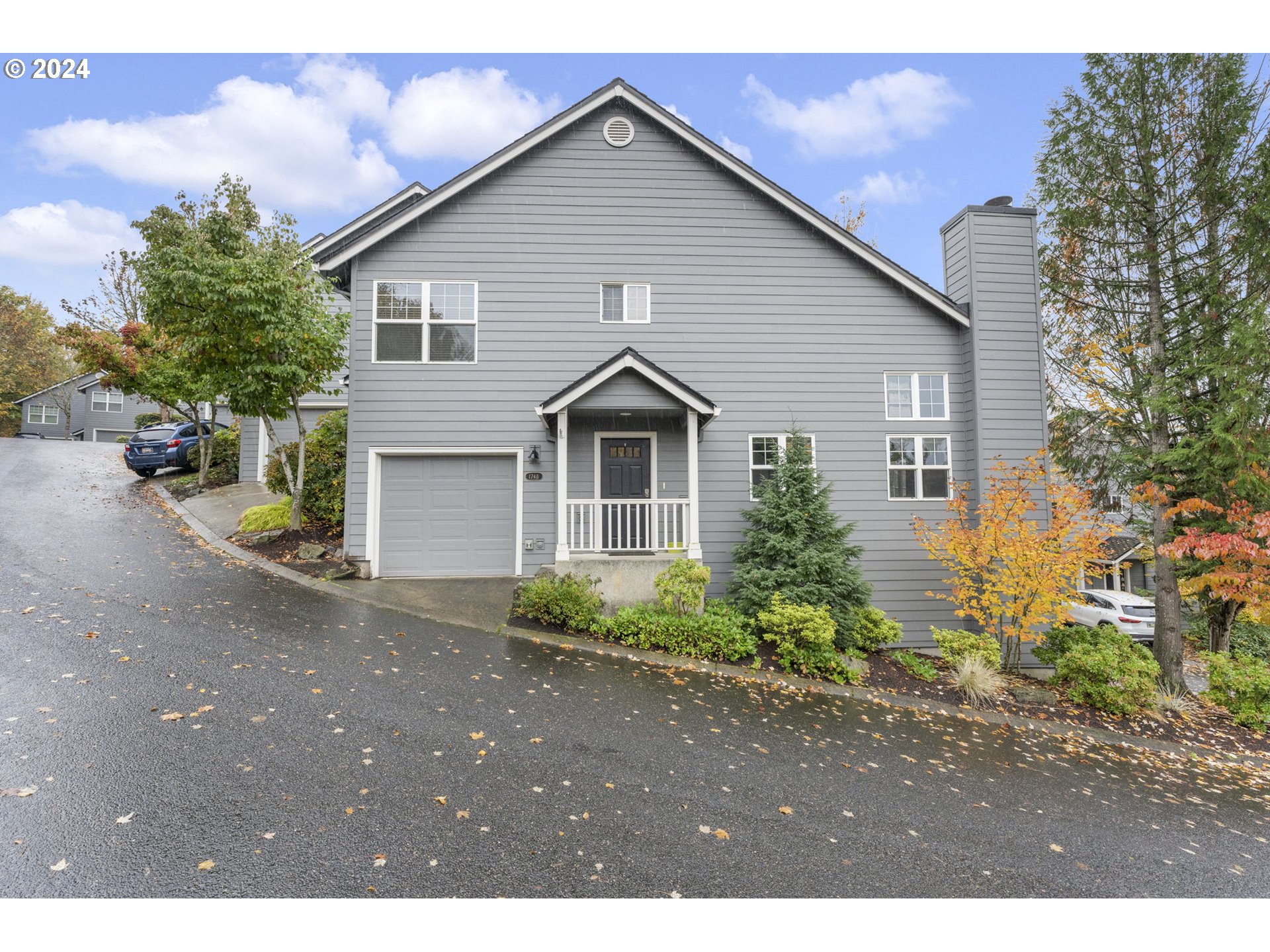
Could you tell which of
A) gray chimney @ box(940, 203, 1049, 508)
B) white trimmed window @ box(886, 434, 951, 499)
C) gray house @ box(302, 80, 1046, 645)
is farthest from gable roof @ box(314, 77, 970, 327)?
white trimmed window @ box(886, 434, 951, 499)

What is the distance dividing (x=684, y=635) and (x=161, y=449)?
17639mm

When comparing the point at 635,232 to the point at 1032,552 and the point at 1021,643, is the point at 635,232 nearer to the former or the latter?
the point at 1032,552

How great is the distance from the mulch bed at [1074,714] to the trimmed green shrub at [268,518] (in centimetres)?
634

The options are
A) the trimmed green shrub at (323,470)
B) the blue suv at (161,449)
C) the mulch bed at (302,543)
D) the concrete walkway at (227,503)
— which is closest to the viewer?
the mulch bed at (302,543)

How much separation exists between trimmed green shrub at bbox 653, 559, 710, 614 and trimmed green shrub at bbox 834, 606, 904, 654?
2282mm

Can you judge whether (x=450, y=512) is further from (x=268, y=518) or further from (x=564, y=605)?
(x=268, y=518)

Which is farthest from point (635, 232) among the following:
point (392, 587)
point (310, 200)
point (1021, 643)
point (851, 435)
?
point (310, 200)

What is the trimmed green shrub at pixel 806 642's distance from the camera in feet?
26.7

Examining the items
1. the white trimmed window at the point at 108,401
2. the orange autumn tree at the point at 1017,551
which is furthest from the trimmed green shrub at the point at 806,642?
the white trimmed window at the point at 108,401

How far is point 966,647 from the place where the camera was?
8828mm

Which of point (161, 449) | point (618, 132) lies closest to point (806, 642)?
point (618, 132)

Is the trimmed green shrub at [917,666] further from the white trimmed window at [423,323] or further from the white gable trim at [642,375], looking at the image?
the white trimmed window at [423,323]

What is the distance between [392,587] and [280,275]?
5.68m

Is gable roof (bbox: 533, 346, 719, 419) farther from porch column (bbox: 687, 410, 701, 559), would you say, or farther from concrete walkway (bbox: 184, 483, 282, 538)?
concrete walkway (bbox: 184, 483, 282, 538)
